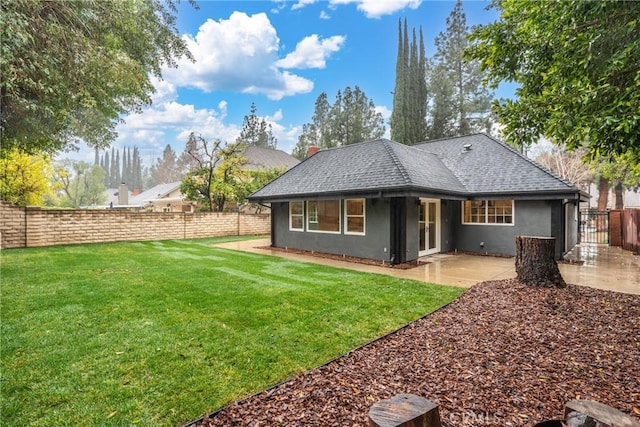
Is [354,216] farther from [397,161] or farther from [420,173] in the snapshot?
[420,173]

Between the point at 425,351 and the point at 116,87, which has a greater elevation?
the point at 116,87

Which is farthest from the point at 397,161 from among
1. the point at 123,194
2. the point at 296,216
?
the point at 123,194

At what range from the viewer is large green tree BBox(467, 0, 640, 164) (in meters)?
3.32

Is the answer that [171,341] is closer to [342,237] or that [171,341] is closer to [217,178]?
[342,237]

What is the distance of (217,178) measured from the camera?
19688 mm

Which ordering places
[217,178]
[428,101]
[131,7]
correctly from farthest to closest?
[428,101], [217,178], [131,7]

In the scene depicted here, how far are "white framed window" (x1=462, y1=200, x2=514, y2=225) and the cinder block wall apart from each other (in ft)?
37.9

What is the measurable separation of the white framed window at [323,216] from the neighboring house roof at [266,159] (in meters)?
17.3

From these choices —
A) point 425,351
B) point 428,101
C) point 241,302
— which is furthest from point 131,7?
point 428,101

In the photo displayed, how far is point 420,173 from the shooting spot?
10.1 meters

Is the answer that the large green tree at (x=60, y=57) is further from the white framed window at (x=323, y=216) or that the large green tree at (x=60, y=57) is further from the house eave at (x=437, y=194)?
the white framed window at (x=323, y=216)

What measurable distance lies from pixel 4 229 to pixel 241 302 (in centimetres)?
1093

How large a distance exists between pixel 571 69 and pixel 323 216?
8.12 m

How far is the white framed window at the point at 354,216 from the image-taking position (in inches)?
400
